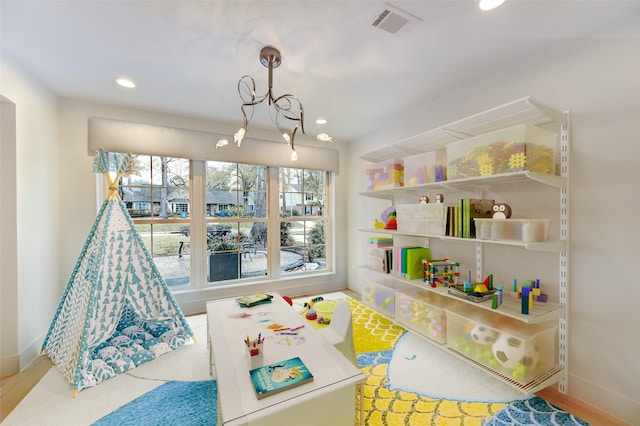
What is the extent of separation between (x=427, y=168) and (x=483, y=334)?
1352 mm

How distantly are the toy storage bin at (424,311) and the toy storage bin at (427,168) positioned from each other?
1.07m

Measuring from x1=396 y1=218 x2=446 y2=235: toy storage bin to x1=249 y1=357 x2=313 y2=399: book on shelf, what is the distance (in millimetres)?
1524

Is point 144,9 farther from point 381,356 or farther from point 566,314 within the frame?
point 566,314

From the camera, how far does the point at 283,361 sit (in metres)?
1.23

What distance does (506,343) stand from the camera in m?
1.74

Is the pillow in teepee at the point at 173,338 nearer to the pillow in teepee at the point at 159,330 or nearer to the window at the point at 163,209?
the pillow in teepee at the point at 159,330

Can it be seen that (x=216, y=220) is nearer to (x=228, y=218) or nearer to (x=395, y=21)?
(x=228, y=218)

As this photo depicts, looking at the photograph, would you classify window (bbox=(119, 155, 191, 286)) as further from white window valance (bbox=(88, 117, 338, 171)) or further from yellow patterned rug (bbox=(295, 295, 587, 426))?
yellow patterned rug (bbox=(295, 295, 587, 426))

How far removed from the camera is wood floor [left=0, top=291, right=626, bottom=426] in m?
1.56

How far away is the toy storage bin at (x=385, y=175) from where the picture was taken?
2.64 m

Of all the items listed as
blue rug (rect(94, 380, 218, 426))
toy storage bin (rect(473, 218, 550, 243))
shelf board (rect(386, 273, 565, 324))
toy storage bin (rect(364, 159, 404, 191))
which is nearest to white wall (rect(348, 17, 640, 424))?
shelf board (rect(386, 273, 565, 324))

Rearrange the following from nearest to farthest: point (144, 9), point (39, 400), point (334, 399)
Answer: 1. point (334, 399)
2. point (144, 9)
3. point (39, 400)

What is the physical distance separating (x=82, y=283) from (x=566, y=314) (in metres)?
3.61

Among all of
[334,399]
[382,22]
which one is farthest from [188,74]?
[334,399]
